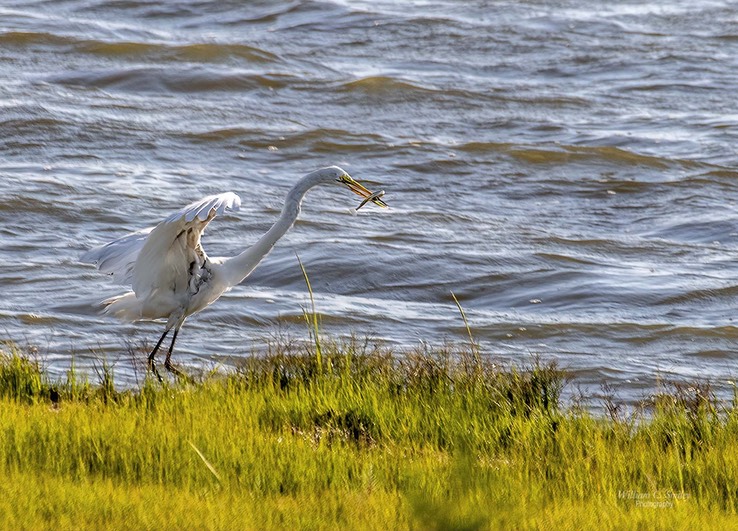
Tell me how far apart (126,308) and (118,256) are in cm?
62

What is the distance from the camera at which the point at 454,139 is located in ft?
52.5

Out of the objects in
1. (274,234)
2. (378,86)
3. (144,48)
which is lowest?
(274,234)

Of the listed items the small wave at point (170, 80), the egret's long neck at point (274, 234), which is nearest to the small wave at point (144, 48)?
the small wave at point (170, 80)

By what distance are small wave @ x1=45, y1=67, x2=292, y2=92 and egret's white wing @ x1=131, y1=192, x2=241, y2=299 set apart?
10.1 m

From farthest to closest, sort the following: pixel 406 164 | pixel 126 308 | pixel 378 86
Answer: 1. pixel 378 86
2. pixel 406 164
3. pixel 126 308

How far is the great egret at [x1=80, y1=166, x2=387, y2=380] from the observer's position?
23.7ft

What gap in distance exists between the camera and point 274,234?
750 cm

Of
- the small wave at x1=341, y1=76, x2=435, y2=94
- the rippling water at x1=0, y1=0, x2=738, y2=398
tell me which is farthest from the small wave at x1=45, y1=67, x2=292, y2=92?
the small wave at x1=341, y1=76, x2=435, y2=94

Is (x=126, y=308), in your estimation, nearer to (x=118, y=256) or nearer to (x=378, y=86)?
(x=118, y=256)

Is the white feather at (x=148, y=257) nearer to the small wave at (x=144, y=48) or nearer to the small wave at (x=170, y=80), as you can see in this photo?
the small wave at (x=170, y=80)

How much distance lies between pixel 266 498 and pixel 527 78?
14.6m

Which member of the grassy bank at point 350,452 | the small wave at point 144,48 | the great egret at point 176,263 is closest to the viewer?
the grassy bank at point 350,452

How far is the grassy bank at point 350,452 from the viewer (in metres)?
4.46

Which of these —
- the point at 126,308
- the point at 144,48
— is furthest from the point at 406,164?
the point at 126,308
